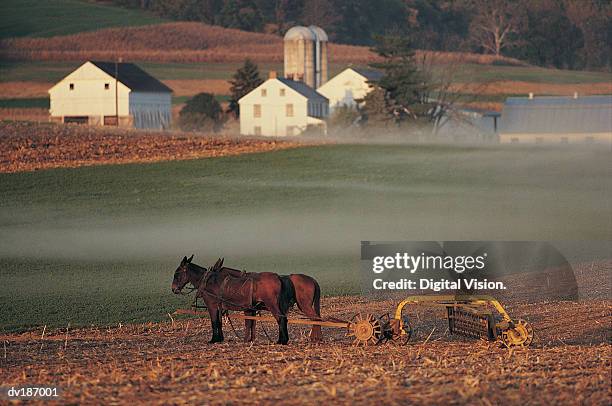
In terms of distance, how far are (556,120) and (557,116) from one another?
40.3 inches

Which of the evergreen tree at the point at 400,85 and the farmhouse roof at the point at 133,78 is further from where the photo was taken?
the farmhouse roof at the point at 133,78

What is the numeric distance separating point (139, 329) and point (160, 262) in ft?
53.0

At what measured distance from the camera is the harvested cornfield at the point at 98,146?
257 ft

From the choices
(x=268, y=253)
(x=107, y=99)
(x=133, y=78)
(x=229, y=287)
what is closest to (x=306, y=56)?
(x=133, y=78)

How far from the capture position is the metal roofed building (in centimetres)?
13775

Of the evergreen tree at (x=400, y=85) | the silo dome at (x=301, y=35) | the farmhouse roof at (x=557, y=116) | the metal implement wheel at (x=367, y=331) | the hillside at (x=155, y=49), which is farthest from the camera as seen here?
the hillside at (x=155, y=49)

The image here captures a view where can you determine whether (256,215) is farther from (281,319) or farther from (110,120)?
(110,120)

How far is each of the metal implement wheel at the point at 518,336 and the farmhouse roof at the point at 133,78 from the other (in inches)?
4683

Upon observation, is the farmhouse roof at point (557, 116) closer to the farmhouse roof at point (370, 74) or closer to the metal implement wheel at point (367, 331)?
the farmhouse roof at point (370, 74)

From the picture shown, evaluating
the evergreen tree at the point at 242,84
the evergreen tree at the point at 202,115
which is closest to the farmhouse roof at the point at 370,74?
the evergreen tree at the point at 242,84

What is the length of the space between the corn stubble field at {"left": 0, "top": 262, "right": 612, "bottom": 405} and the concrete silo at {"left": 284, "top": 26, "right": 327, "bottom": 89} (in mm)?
136956

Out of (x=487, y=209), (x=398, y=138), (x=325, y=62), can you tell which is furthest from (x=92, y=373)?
(x=325, y=62)

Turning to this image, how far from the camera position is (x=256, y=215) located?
61719 millimetres

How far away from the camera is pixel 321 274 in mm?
43312
